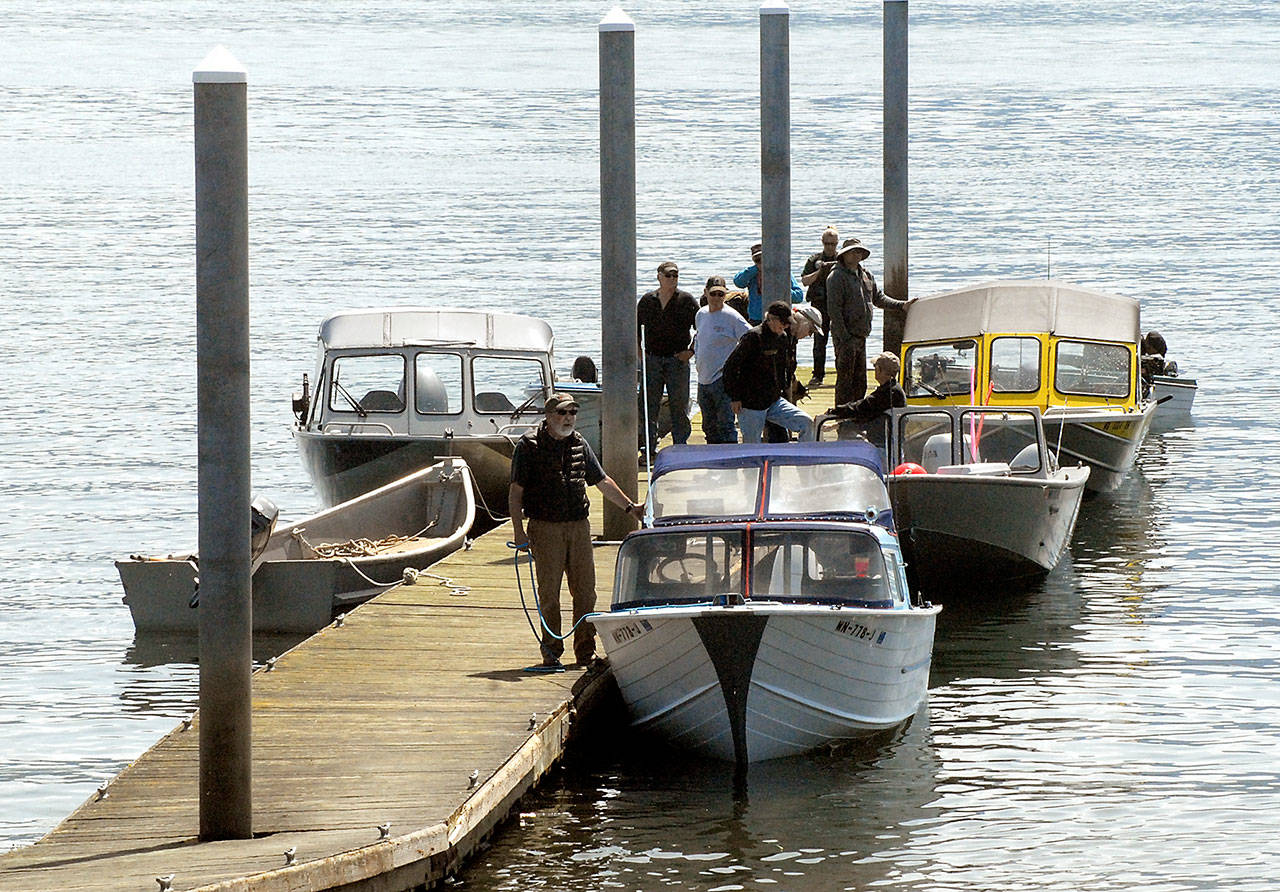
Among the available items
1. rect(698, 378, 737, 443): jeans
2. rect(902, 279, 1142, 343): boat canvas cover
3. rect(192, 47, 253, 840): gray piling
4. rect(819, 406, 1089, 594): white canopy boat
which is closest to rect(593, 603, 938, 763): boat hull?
rect(192, 47, 253, 840): gray piling

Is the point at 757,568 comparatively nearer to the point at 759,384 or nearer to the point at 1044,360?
the point at 759,384

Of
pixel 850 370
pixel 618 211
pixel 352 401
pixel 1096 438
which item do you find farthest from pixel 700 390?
pixel 1096 438

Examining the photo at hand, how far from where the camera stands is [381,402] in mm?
20406

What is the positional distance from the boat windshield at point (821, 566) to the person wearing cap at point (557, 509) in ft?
3.47

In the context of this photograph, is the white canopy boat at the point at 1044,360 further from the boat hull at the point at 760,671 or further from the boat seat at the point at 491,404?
the boat hull at the point at 760,671

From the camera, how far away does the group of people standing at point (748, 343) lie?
54.5ft

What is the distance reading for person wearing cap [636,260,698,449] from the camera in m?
18.7

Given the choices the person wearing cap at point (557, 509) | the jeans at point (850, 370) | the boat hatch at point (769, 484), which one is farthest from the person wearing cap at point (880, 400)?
the person wearing cap at point (557, 509)

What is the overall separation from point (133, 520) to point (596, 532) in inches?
283

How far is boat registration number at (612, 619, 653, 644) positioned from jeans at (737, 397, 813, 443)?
497 centimetres

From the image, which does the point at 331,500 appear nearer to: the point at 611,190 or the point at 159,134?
the point at 611,190

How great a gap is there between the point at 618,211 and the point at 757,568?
4.60m

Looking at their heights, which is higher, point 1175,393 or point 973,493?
point 1175,393

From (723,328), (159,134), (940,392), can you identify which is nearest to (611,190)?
(723,328)
